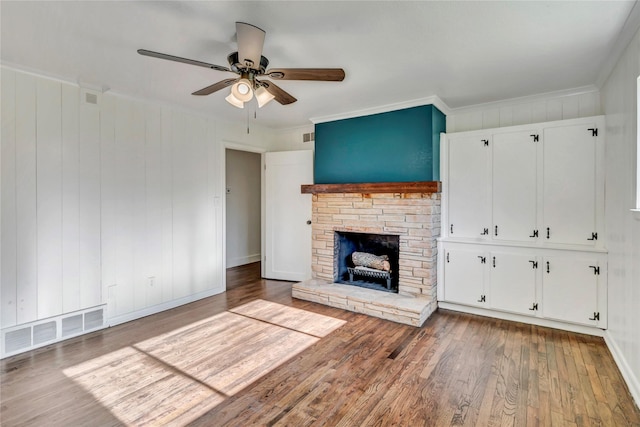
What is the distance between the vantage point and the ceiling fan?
1.89 m

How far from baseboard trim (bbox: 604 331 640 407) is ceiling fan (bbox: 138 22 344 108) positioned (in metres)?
2.89

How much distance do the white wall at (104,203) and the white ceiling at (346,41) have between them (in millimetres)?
354

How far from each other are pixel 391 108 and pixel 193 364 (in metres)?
3.46

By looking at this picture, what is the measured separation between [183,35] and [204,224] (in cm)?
258

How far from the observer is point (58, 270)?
9.73 ft

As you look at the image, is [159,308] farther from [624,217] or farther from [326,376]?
[624,217]

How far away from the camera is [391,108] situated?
3.88 meters

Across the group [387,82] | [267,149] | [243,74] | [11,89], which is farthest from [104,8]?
[267,149]

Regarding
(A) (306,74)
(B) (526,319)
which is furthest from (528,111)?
(A) (306,74)

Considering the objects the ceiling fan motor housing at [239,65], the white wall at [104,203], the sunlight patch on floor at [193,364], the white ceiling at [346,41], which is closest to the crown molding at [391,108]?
the white ceiling at [346,41]

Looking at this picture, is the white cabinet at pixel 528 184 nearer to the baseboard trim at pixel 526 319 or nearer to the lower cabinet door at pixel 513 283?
the lower cabinet door at pixel 513 283

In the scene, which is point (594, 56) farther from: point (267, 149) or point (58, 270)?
point (58, 270)

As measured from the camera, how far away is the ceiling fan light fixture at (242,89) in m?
2.18

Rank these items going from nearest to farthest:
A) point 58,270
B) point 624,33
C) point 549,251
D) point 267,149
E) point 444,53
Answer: point 624,33 → point 444,53 → point 58,270 → point 549,251 → point 267,149
